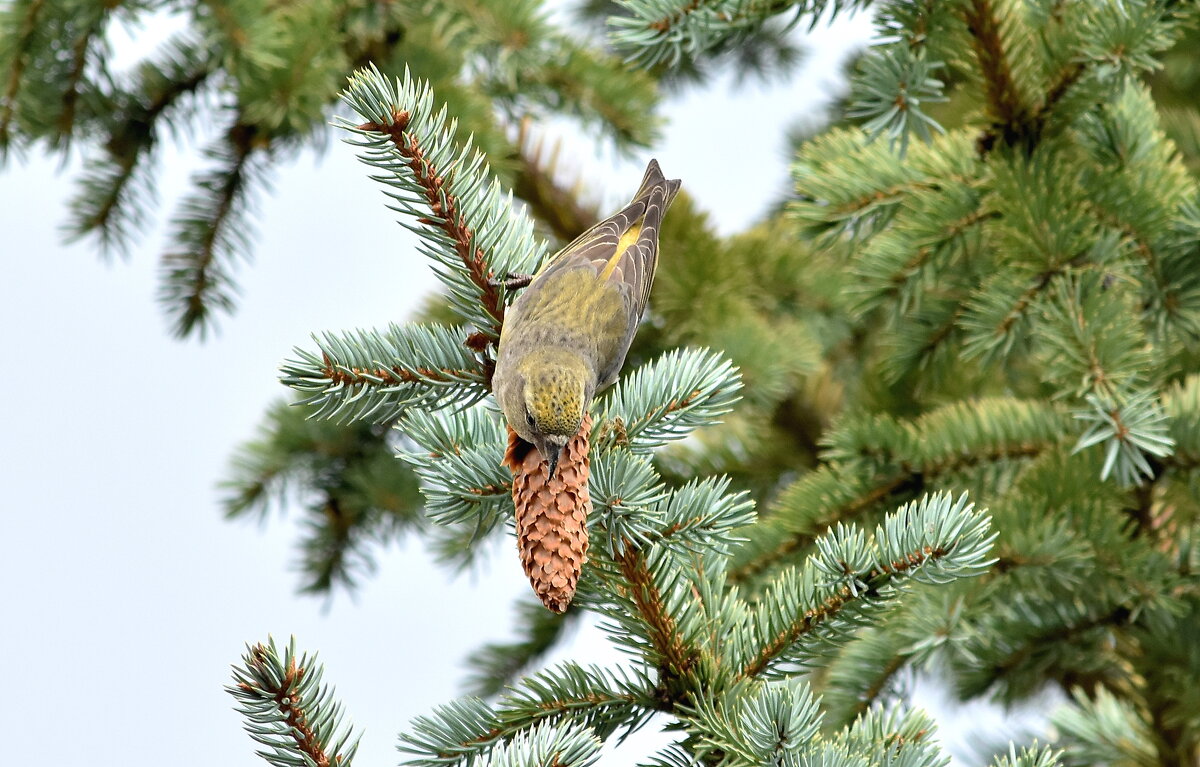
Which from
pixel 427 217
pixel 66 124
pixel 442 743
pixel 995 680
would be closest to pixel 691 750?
pixel 442 743

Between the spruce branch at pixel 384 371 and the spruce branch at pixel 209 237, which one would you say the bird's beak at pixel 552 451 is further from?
the spruce branch at pixel 209 237

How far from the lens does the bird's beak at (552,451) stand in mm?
1720

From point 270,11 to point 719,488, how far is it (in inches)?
83.5

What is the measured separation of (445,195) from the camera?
1.85 meters

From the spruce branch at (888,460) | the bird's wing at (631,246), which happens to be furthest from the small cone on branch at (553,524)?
the spruce branch at (888,460)

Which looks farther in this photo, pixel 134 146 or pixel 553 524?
pixel 134 146

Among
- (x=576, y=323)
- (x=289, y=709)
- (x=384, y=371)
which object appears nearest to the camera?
(x=289, y=709)

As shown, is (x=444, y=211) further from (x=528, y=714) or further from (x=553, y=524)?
(x=528, y=714)

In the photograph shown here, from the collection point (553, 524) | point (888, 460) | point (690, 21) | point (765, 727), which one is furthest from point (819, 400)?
point (765, 727)

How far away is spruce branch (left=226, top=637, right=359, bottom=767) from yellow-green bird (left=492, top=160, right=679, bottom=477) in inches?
19.7

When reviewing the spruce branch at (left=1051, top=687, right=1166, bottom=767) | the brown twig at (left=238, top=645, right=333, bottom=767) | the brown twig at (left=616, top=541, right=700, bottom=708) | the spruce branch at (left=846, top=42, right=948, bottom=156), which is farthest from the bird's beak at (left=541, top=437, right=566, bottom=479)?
the spruce branch at (left=1051, top=687, right=1166, bottom=767)

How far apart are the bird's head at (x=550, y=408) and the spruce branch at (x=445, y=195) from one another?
0.16 m

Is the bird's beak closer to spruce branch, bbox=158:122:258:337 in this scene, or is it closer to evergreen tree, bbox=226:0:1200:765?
evergreen tree, bbox=226:0:1200:765

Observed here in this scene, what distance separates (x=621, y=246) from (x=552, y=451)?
1160mm
